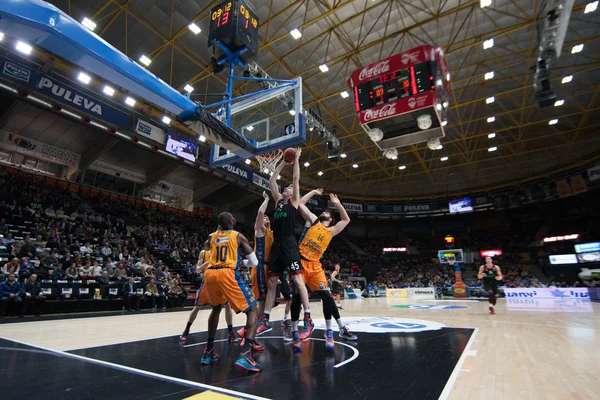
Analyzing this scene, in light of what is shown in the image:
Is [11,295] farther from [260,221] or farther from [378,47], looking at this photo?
[378,47]

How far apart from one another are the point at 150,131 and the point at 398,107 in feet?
42.7

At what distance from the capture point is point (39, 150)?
1780 centimetres

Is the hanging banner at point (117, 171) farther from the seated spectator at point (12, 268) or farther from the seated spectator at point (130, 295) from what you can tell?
the seated spectator at point (12, 268)

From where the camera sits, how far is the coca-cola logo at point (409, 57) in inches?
387

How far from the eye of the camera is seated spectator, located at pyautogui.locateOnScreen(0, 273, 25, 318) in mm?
7742

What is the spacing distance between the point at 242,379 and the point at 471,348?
3189 mm

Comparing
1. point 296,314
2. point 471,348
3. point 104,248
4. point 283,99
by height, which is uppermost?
point 283,99

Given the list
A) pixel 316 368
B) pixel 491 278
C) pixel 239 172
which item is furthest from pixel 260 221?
pixel 239 172

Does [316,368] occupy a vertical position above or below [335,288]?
below

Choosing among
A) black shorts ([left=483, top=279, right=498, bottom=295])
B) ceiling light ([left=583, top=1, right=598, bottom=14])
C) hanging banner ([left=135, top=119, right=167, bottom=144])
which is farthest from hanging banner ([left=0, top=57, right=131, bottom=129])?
ceiling light ([left=583, top=1, right=598, bottom=14])

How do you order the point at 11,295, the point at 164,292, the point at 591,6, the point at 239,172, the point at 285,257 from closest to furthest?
1. the point at 285,257
2. the point at 11,295
3. the point at 591,6
4. the point at 164,292
5. the point at 239,172

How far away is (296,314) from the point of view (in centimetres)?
430

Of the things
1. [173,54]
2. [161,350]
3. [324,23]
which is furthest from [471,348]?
[173,54]

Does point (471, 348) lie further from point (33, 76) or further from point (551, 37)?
point (33, 76)
